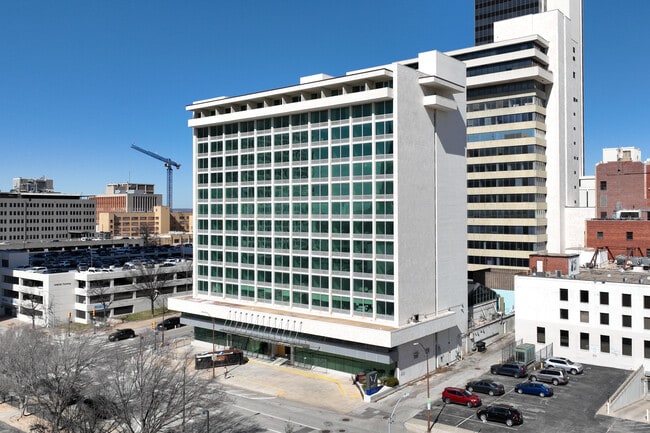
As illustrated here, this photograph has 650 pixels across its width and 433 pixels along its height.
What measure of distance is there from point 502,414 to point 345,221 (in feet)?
90.0

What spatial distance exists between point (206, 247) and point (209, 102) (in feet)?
69.0

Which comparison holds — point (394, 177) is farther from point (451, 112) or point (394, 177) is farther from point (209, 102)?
point (209, 102)

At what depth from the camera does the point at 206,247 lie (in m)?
80.8

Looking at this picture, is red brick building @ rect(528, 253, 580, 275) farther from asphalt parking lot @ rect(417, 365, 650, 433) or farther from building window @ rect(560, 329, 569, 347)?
asphalt parking lot @ rect(417, 365, 650, 433)

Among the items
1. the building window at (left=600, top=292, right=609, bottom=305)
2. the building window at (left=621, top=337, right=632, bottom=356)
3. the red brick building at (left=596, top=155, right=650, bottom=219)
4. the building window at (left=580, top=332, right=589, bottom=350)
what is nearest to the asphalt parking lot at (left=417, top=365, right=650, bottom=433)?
the building window at (left=621, top=337, right=632, bottom=356)

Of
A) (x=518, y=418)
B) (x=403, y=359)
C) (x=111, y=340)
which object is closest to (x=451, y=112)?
(x=403, y=359)

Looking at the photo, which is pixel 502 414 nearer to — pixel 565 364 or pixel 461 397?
pixel 461 397

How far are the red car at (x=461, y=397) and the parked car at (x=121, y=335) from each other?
50.5m

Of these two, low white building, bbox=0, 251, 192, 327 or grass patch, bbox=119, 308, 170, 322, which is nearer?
low white building, bbox=0, 251, 192, 327

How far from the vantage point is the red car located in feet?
165

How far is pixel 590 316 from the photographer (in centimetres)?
6391

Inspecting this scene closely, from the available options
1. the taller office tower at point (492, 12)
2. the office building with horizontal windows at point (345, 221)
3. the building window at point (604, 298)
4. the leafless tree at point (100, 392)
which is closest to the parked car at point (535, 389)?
the office building with horizontal windows at point (345, 221)

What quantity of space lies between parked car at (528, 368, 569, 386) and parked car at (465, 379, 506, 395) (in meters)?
5.16

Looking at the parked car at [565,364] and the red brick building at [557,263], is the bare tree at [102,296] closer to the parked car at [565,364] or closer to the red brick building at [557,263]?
the red brick building at [557,263]
